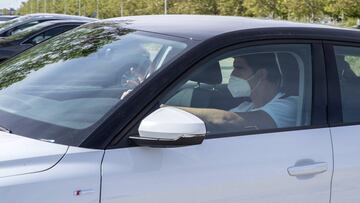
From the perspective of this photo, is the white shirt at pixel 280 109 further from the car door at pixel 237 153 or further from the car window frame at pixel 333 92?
the car window frame at pixel 333 92

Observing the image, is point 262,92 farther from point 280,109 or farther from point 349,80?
point 349,80

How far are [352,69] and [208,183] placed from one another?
4.05 feet

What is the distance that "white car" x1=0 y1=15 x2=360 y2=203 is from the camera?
Result: 8.01 feet

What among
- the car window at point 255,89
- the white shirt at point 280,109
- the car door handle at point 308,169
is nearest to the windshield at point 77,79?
the car window at point 255,89

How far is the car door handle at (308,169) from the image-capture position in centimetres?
282

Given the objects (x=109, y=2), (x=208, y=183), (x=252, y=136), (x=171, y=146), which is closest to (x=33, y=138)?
(x=171, y=146)

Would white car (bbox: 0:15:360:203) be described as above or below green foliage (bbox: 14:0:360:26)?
above

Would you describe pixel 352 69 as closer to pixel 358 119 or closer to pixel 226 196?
pixel 358 119

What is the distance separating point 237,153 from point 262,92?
560mm

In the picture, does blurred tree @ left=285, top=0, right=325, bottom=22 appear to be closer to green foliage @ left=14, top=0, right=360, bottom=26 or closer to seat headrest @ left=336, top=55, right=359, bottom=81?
green foliage @ left=14, top=0, right=360, bottom=26

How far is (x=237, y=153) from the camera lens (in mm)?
2727

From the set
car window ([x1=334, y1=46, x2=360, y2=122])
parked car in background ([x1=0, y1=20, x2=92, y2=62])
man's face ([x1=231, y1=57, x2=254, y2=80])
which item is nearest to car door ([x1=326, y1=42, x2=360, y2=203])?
car window ([x1=334, y1=46, x2=360, y2=122])

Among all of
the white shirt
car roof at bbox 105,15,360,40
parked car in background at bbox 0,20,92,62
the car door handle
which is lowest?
parked car in background at bbox 0,20,92,62

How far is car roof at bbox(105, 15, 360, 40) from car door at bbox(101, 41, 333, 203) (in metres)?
0.13
